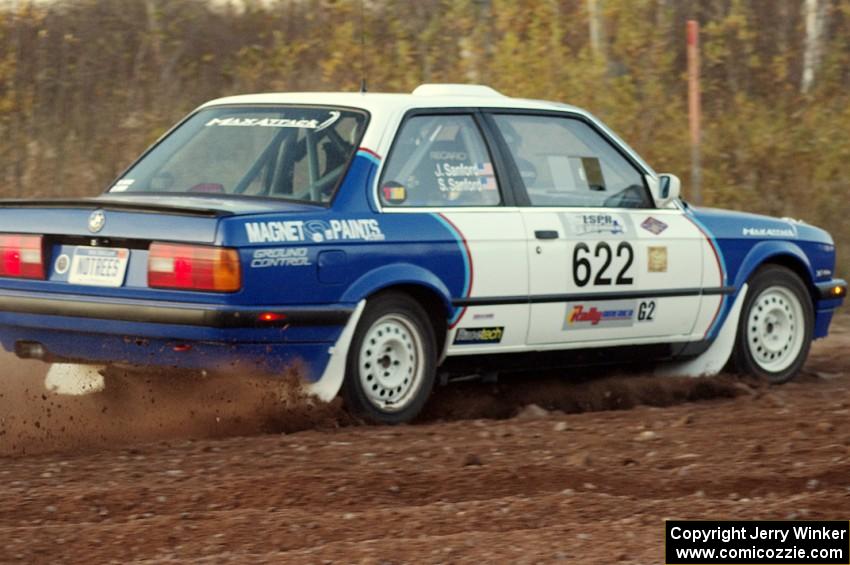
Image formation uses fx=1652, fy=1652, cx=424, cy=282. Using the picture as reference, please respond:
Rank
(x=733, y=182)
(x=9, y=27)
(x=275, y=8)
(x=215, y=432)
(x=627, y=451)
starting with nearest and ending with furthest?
(x=627, y=451)
(x=215, y=432)
(x=733, y=182)
(x=9, y=27)
(x=275, y=8)

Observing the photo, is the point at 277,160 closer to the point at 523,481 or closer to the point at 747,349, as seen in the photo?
the point at 523,481

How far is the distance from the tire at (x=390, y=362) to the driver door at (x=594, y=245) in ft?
2.20

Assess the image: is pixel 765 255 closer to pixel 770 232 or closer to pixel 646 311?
pixel 770 232

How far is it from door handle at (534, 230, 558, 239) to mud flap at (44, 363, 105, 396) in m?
2.18

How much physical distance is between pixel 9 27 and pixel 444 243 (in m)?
11.6


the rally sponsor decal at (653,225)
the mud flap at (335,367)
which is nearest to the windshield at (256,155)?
the mud flap at (335,367)

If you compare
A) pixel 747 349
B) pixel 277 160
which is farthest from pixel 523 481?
pixel 747 349

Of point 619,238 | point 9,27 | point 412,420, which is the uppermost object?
point 9,27

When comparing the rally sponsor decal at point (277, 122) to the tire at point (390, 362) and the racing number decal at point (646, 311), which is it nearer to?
the tire at point (390, 362)

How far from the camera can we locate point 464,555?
4.91 metres

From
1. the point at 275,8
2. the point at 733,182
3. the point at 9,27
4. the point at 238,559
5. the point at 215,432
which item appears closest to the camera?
the point at 238,559

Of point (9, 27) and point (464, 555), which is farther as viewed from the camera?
point (9, 27)

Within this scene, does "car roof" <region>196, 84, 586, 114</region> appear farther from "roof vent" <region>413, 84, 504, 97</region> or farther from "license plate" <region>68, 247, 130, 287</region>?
"license plate" <region>68, 247, 130, 287</region>
